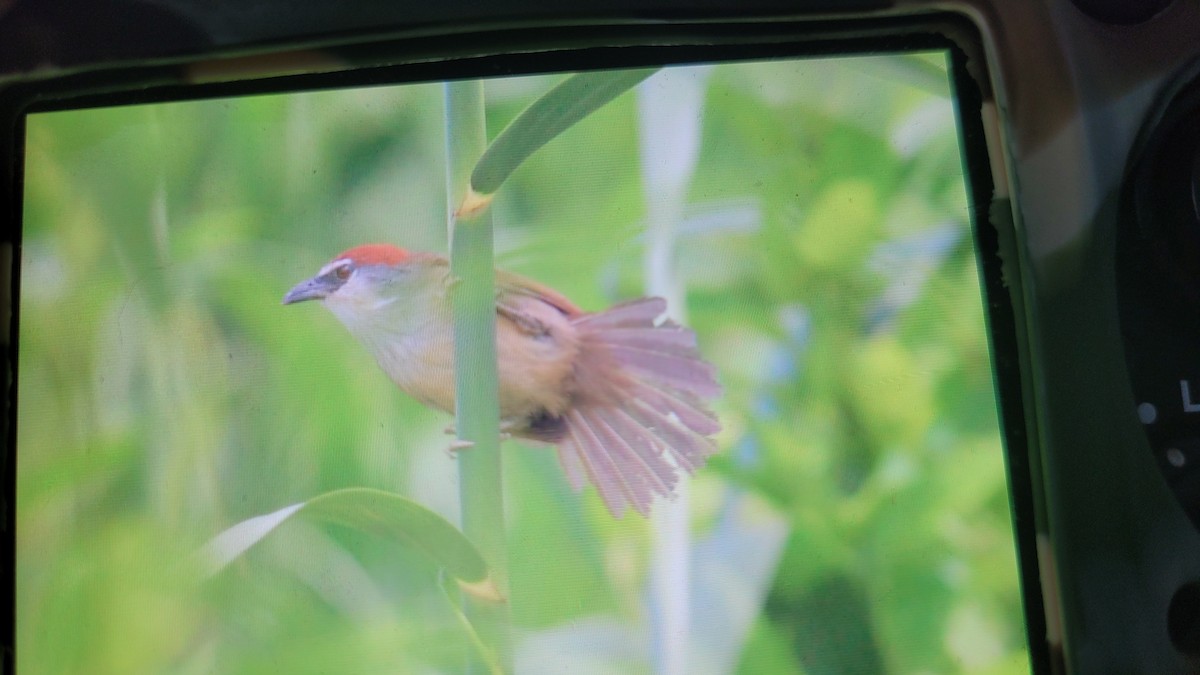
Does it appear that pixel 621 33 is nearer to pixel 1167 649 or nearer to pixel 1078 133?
pixel 1078 133

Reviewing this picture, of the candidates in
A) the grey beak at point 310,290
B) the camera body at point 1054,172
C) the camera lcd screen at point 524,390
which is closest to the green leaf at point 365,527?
the camera lcd screen at point 524,390

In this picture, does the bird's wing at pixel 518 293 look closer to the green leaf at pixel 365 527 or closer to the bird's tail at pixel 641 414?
the bird's tail at pixel 641 414

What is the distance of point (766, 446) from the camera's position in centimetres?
46

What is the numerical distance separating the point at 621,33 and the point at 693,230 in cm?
12

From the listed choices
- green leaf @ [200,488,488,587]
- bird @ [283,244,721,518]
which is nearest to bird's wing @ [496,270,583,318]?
bird @ [283,244,721,518]

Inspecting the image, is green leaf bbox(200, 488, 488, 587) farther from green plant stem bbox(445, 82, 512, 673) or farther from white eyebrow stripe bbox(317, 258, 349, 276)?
white eyebrow stripe bbox(317, 258, 349, 276)

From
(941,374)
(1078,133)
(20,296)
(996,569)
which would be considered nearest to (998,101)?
(1078,133)

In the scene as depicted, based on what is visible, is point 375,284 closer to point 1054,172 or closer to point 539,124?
point 539,124

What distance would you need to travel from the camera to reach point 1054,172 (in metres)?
0.47

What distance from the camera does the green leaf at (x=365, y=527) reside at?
A: 0.46 m

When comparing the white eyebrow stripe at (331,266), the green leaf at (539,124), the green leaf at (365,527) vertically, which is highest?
the green leaf at (539,124)

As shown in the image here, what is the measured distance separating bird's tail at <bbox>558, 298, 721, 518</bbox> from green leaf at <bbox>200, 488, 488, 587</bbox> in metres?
0.07

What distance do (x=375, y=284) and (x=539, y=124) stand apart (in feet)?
0.44

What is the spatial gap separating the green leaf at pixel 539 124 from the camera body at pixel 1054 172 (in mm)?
19
